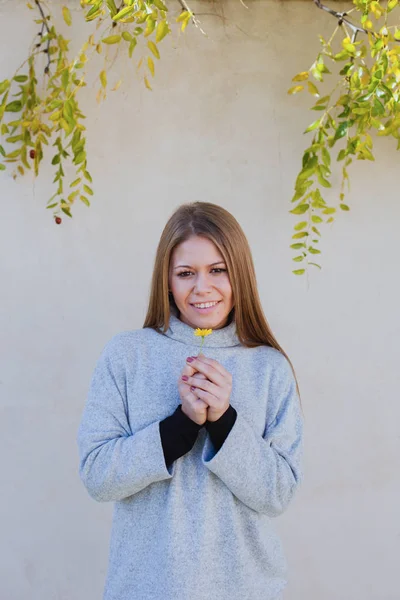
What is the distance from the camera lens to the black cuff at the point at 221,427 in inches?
66.4

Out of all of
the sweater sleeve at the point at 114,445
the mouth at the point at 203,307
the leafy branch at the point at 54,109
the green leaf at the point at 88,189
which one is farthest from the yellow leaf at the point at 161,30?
the sweater sleeve at the point at 114,445

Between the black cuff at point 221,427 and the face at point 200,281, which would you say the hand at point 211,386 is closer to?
the black cuff at point 221,427

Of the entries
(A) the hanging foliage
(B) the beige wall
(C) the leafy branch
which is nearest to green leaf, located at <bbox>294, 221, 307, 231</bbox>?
(A) the hanging foliage

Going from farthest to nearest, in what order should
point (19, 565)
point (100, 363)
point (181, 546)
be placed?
point (19, 565)
point (100, 363)
point (181, 546)

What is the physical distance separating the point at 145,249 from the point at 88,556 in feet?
3.37

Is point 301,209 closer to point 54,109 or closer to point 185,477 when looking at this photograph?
point 54,109

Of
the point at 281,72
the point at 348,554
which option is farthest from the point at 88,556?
the point at 281,72

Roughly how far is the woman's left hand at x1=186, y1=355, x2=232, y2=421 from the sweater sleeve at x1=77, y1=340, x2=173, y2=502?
0.40ft

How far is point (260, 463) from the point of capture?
172cm

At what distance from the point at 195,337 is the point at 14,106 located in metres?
1.16

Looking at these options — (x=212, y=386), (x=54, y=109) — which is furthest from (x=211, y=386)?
(x=54, y=109)

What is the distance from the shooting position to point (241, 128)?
279 cm

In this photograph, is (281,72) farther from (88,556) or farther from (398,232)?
(88,556)

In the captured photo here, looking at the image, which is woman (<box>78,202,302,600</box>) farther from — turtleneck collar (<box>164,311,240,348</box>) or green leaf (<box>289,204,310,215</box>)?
green leaf (<box>289,204,310,215</box>)
